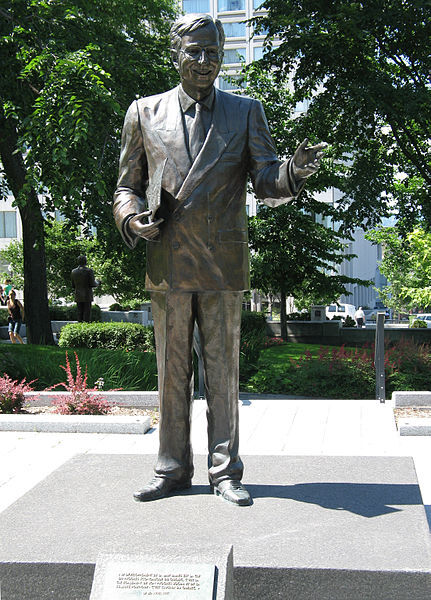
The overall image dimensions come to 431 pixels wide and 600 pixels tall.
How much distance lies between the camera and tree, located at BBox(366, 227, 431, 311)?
13.8 meters

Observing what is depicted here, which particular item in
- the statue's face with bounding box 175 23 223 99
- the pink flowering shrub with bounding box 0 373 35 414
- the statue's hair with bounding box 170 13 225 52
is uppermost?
the statue's hair with bounding box 170 13 225 52

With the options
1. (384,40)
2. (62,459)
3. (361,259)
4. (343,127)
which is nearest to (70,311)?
(343,127)

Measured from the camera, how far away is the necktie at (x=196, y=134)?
164 inches

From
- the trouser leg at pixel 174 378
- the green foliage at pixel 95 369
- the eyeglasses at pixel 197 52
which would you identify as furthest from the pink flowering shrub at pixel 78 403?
the eyeglasses at pixel 197 52

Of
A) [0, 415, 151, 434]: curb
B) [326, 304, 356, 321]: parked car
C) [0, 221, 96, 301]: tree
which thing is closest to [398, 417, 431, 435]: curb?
[0, 415, 151, 434]: curb

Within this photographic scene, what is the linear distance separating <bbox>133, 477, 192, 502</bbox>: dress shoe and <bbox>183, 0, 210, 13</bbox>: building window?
6057 cm

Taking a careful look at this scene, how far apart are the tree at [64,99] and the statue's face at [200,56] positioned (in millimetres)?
5205

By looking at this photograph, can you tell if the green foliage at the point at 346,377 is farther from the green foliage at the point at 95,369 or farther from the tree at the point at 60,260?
the tree at the point at 60,260

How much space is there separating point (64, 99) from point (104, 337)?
205 inches

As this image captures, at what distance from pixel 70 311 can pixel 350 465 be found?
2289cm

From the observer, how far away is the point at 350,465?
489 centimetres

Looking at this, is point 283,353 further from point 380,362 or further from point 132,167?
point 132,167

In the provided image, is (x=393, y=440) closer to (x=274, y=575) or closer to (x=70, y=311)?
(x=274, y=575)

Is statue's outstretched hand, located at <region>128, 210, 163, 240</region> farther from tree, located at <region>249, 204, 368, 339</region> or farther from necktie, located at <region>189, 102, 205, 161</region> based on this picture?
tree, located at <region>249, 204, 368, 339</region>
